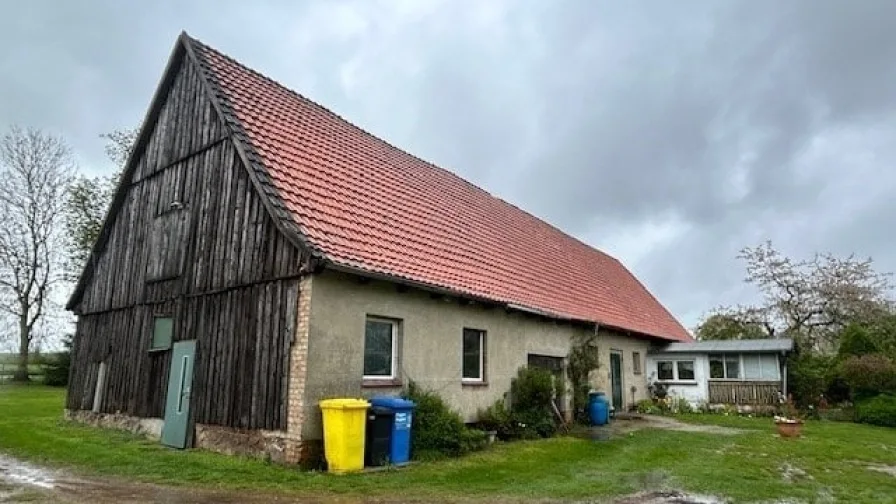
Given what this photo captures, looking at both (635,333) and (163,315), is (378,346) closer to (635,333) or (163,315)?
(163,315)

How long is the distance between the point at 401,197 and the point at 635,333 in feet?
39.0

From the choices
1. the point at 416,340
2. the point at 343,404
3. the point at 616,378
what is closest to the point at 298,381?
the point at 343,404

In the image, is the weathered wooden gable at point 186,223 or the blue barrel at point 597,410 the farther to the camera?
the blue barrel at point 597,410

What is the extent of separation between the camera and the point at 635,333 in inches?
884

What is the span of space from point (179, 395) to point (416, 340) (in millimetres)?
4862

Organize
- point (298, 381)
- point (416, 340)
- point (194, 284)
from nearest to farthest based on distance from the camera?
point (298, 381)
point (416, 340)
point (194, 284)

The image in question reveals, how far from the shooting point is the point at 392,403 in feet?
33.0

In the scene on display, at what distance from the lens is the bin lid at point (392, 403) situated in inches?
393

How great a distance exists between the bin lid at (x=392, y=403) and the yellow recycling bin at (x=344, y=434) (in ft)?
2.06

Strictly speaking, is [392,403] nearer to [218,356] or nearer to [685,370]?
[218,356]

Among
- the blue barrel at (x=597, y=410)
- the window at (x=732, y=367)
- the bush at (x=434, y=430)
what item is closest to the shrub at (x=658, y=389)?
the window at (x=732, y=367)

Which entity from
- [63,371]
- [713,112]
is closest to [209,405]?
[713,112]

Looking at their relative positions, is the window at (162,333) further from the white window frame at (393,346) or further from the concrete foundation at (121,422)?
the white window frame at (393,346)

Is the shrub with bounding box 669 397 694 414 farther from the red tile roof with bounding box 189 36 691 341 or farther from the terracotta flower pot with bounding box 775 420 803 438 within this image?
the terracotta flower pot with bounding box 775 420 803 438
